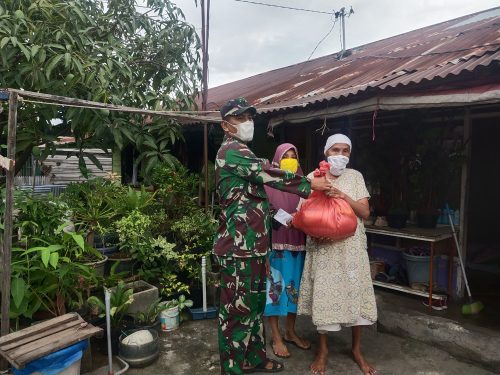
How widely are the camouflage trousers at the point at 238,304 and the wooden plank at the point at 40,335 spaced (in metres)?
1.05

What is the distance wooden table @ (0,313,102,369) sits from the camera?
2.28 metres

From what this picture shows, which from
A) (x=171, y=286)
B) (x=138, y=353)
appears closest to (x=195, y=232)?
(x=171, y=286)

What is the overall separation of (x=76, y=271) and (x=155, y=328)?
964 mm

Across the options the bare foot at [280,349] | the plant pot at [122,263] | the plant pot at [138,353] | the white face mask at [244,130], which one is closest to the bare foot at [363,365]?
the bare foot at [280,349]

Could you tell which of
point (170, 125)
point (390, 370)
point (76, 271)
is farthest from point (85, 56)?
point (390, 370)

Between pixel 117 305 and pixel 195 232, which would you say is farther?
pixel 195 232

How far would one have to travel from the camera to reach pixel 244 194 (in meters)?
2.68

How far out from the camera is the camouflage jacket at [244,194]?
2.57m

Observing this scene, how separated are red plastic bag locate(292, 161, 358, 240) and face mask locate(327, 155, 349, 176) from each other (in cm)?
11

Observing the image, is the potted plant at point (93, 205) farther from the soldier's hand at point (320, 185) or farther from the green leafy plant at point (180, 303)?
the soldier's hand at point (320, 185)

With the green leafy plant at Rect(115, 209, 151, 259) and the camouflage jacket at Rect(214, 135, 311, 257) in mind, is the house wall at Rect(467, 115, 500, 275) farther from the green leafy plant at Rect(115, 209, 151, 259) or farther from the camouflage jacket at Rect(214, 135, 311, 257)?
the green leafy plant at Rect(115, 209, 151, 259)

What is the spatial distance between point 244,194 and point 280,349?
4.88 ft

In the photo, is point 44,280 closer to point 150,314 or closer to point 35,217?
point 35,217

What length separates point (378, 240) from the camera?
4984 millimetres
